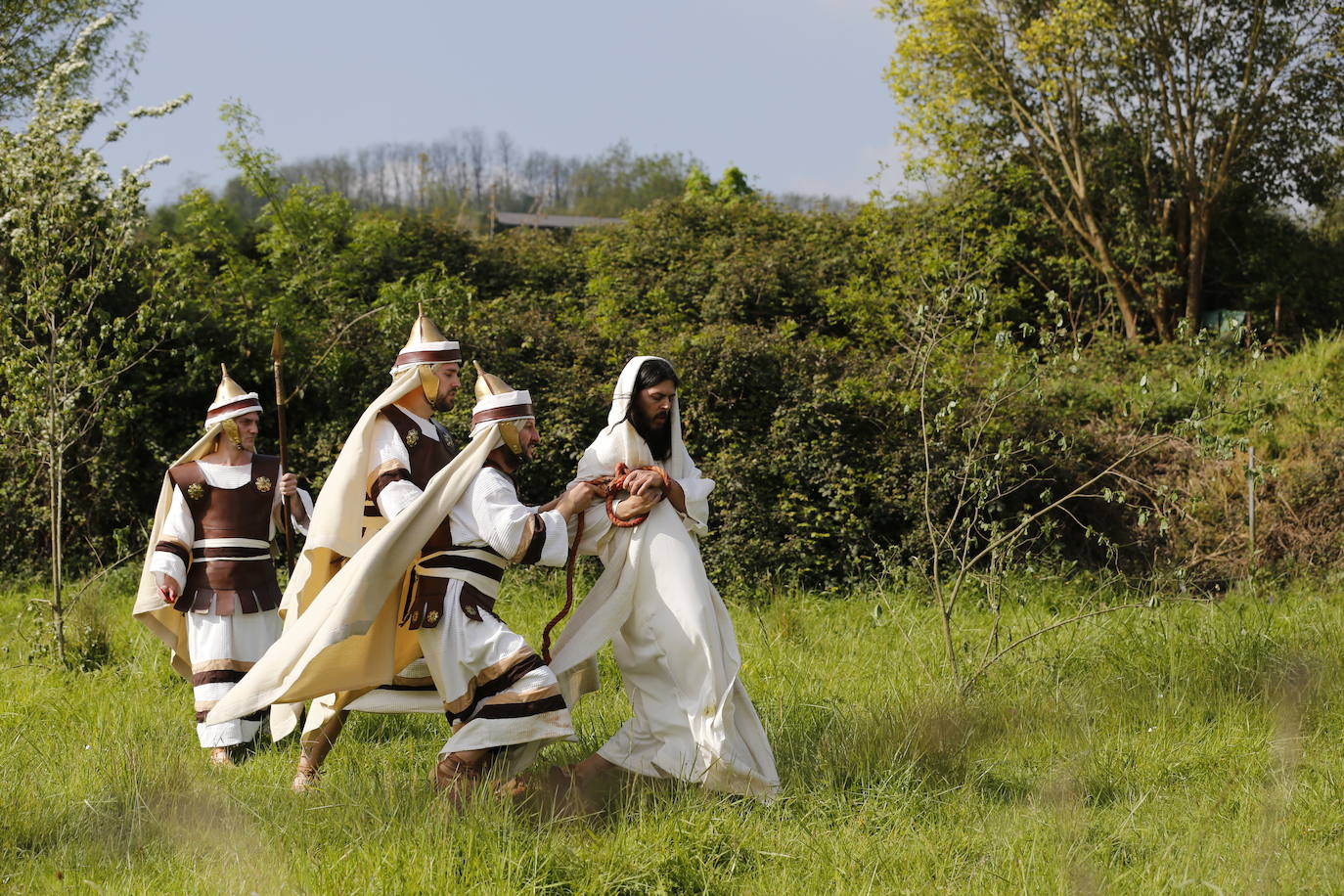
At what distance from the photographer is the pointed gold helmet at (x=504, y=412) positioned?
4.88 m

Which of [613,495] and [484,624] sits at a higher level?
[613,495]

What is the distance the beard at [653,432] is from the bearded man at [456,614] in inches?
12.6

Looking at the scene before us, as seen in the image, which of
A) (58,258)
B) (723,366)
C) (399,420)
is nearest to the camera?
(399,420)

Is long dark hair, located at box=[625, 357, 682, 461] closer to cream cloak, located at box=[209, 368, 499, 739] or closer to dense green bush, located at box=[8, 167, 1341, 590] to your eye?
cream cloak, located at box=[209, 368, 499, 739]

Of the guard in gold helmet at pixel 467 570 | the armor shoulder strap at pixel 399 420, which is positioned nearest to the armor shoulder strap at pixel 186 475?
the guard in gold helmet at pixel 467 570

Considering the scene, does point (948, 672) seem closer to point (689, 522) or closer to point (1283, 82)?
point (689, 522)

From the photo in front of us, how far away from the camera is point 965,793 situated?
4.87m

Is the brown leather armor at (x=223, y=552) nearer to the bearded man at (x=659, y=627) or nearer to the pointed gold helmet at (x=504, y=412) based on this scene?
the pointed gold helmet at (x=504, y=412)

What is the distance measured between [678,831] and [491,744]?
82cm

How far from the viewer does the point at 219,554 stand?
6.73 meters

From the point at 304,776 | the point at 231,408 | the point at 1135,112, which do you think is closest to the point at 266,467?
the point at 231,408

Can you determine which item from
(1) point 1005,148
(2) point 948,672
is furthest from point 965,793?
(1) point 1005,148

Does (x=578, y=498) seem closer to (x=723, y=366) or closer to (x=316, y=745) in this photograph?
(x=316, y=745)

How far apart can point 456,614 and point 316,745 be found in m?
1.24
